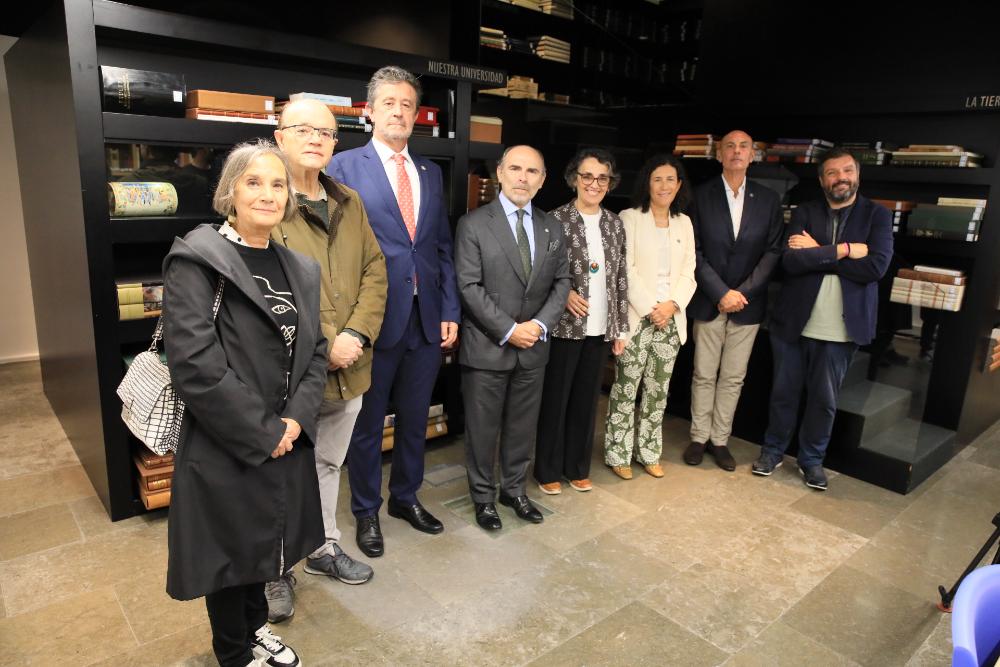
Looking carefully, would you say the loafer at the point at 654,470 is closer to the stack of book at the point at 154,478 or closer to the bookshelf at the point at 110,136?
the bookshelf at the point at 110,136

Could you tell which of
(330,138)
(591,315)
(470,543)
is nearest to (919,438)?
(591,315)

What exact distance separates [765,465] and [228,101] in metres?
3.34

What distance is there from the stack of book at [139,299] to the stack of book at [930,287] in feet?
13.0

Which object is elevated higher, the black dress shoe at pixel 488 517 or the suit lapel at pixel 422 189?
the suit lapel at pixel 422 189

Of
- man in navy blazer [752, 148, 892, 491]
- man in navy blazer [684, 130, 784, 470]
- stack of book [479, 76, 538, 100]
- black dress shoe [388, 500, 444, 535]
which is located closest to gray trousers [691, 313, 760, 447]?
Result: man in navy blazer [684, 130, 784, 470]

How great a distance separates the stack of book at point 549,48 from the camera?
5895 millimetres

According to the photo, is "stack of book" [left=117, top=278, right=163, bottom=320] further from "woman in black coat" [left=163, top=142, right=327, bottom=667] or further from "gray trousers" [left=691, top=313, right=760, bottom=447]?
"gray trousers" [left=691, top=313, right=760, bottom=447]

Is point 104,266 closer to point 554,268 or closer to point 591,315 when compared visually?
point 554,268

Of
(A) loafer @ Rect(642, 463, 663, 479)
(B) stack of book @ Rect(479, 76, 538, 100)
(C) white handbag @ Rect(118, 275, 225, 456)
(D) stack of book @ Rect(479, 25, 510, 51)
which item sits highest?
(D) stack of book @ Rect(479, 25, 510, 51)

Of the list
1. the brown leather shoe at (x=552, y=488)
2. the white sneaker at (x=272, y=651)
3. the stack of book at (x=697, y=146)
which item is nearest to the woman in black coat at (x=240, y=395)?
the white sneaker at (x=272, y=651)

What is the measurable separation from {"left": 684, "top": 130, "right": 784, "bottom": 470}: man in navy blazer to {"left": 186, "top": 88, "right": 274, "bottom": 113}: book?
232 cm

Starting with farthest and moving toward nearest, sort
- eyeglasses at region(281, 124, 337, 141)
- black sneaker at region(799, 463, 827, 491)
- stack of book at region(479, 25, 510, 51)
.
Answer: stack of book at region(479, 25, 510, 51)
black sneaker at region(799, 463, 827, 491)
eyeglasses at region(281, 124, 337, 141)

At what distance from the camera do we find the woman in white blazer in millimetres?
3600

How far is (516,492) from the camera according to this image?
3344 mm
